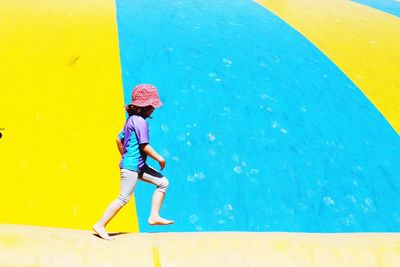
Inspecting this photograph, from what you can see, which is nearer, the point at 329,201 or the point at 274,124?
the point at 329,201

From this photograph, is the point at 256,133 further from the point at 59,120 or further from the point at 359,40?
the point at 359,40

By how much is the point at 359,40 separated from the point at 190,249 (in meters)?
5.78

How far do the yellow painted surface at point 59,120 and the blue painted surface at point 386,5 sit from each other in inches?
234

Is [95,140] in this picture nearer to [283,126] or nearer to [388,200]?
[283,126]

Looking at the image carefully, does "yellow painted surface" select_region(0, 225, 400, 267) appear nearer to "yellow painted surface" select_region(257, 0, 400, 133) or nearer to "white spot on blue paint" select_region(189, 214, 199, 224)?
"white spot on blue paint" select_region(189, 214, 199, 224)

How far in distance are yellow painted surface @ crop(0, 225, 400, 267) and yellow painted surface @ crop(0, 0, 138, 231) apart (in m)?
1.02

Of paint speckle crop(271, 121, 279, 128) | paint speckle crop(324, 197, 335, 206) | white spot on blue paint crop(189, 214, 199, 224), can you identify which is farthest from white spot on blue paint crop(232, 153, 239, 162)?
paint speckle crop(324, 197, 335, 206)

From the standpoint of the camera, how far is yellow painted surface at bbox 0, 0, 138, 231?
15.5 feet

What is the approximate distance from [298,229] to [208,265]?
1792 millimetres

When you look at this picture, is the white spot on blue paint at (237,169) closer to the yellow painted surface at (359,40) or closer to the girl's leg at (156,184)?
the girl's leg at (156,184)

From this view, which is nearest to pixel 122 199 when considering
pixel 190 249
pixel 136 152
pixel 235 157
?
pixel 136 152

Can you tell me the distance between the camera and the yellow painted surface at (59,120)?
474 centimetres

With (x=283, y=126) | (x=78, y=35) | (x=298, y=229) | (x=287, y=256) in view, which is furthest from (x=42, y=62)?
(x=287, y=256)

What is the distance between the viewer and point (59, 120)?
17.7 ft
